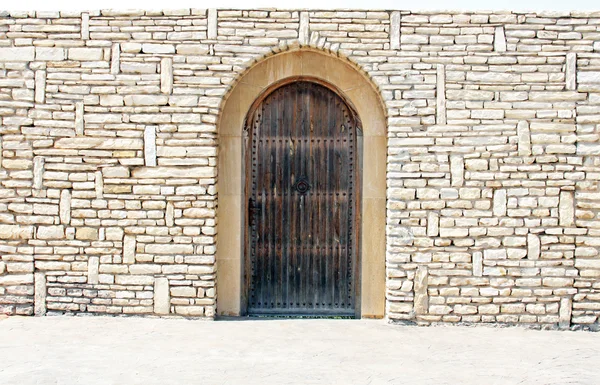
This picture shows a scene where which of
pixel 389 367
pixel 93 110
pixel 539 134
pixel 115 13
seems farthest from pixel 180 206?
pixel 539 134

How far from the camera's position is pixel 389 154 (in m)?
5.99

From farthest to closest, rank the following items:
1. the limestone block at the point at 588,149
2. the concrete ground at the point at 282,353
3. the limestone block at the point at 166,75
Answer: the limestone block at the point at 166,75 < the limestone block at the point at 588,149 < the concrete ground at the point at 282,353

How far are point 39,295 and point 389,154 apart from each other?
13.4 ft

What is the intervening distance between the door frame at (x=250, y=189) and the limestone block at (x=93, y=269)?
158 centimetres

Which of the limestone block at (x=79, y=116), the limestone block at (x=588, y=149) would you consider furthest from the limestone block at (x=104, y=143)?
the limestone block at (x=588, y=149)

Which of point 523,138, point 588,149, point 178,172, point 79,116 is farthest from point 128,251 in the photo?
point 588,149

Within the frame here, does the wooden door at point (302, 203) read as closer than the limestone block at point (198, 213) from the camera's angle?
No

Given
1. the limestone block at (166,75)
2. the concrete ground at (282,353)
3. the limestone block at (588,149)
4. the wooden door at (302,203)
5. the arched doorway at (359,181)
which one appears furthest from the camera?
the wooden door at (302,203)

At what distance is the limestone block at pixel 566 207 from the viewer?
5.87 meters

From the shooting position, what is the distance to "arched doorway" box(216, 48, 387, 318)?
618 centimetres

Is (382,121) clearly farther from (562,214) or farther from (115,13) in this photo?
(115,13)

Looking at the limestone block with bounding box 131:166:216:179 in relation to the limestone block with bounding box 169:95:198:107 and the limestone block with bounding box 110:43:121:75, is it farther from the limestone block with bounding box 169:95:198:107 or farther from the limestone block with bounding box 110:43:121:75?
the limestone block with bounding box 110:43:121:75

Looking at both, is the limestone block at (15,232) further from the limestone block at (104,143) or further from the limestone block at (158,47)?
the limestone block at (158,47)

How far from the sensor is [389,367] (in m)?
4.69
